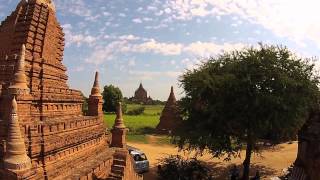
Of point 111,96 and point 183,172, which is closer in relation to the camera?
point 183,172

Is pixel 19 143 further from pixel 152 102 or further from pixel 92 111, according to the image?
pixel 152 102

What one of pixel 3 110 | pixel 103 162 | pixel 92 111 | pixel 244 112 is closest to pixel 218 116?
pixel 244 112

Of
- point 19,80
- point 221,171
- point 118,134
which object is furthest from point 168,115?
point 19,80

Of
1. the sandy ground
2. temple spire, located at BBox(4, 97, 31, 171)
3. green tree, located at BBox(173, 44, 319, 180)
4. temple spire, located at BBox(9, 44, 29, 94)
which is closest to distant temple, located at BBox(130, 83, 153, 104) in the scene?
the sandy ground

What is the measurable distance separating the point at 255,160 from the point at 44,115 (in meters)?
20.5

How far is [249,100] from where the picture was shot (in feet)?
70.5

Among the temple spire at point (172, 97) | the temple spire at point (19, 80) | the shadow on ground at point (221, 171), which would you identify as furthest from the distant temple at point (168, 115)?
the temple spire at point (19, 80)

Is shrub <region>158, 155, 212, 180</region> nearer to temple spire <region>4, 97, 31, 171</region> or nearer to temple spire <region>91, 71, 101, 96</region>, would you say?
temple spire <region>91, 71, 101, 96</region>

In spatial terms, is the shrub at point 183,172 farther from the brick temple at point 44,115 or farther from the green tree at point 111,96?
the green tree at point 111,96

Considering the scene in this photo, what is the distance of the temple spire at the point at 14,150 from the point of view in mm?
9005

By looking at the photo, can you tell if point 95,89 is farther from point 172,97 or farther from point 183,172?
point 172,97

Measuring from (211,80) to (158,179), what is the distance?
6926mm

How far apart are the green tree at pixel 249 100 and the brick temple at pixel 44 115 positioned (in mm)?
7063

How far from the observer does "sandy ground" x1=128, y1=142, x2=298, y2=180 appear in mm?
24734
